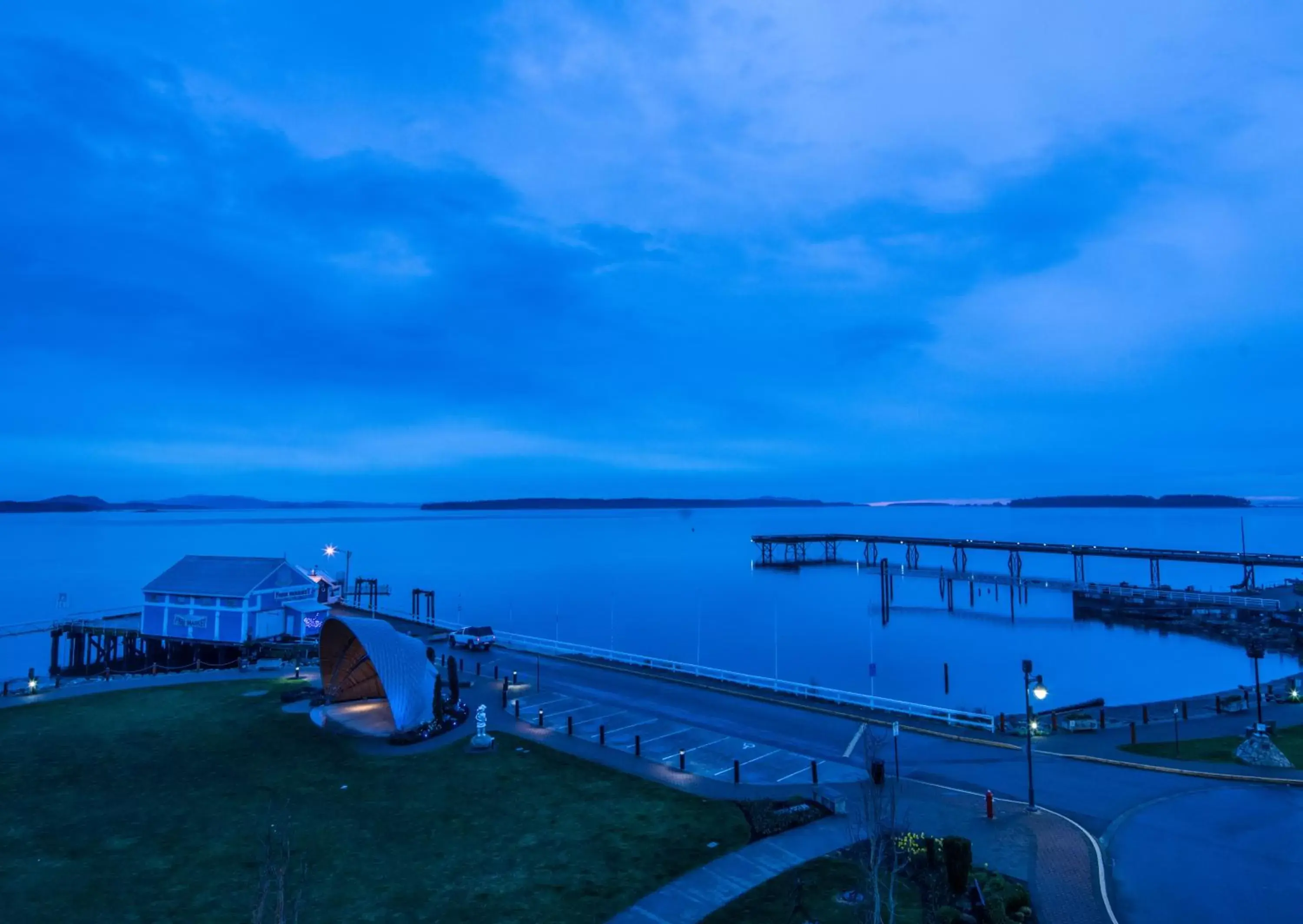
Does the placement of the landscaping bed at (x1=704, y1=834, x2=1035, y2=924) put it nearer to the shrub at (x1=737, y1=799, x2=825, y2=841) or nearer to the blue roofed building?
the shrub at (x1=737, y1=799, x2=825, y2=841)

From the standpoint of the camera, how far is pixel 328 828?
20141mm

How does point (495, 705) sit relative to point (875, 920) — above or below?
below

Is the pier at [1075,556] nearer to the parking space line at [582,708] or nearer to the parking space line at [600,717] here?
the parking space line at [600,717]

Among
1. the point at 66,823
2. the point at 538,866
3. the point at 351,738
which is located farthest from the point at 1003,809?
the point at 66,823

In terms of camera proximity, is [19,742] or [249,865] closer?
[249,865]

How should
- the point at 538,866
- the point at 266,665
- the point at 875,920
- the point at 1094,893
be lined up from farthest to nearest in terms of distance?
the point at 266,665
the point at 538,866
the point at 1094,893
the point at 875,920

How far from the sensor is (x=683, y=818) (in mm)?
20500

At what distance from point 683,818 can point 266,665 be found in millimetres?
32033

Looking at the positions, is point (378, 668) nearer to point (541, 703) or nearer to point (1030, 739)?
point (541, 703)

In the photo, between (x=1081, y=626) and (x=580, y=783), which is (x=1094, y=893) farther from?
(x=1081, y=626)

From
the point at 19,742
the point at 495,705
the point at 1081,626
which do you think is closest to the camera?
the point at 19,742

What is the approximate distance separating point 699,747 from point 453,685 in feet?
42.9

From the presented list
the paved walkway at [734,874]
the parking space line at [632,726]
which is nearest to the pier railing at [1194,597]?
the parking space line at [632,726]

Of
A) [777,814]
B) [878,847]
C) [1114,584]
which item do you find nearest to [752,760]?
[777,814]
